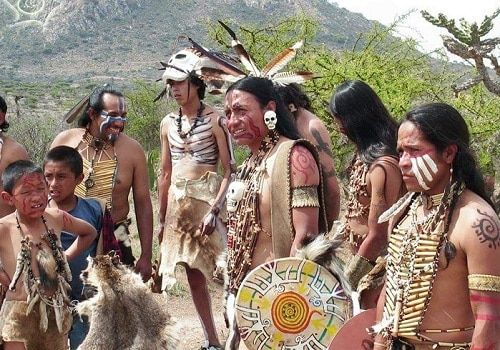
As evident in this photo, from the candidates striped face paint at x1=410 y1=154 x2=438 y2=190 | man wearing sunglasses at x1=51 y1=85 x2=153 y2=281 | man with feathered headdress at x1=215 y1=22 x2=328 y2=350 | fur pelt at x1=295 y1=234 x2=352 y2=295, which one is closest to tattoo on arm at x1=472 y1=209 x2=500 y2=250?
striped face paint at x1=410 y1=154 x2=438 y2=190

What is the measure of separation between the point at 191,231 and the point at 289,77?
2194mm

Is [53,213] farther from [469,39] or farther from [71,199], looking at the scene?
[469,39]

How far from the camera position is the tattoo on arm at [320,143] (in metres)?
5.57

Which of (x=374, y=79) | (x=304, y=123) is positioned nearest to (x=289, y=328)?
(x=304, y=123)

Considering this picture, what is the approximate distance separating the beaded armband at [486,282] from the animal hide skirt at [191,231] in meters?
3.63

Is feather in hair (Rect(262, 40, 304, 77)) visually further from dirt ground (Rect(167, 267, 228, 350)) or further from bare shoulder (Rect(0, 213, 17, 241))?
dirt ground (Rect(167, 267, 228, 350))

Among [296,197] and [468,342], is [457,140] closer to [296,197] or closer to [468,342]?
[468,342]

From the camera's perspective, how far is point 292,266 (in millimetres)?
4070

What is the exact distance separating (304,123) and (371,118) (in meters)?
0.75

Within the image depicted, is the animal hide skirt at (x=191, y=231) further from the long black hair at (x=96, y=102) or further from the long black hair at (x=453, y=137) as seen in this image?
the long black hair at (x=453, y=137)

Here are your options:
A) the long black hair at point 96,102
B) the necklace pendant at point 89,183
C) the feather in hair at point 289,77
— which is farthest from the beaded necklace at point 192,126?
the feather in hair at point 289,77

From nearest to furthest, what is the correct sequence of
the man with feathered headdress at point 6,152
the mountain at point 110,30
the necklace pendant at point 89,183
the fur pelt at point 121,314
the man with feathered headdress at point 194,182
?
1. the fur pelt at point 121,314
2. the man with feathered headdress at point 6,152
3. the necklace pendant at point 89,183
4. the man with feathered headdress at point 194,182
5. the mountain at point 110,30

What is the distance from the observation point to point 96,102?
19.3ft

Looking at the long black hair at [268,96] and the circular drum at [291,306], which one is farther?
the long black hair at [268,96]
